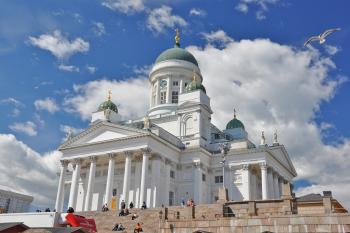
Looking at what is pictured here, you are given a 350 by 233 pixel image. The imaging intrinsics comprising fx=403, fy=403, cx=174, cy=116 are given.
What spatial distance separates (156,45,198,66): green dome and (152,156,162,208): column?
22.1 m

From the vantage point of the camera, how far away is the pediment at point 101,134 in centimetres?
4562

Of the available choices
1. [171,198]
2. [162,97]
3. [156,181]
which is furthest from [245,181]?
[162,97]

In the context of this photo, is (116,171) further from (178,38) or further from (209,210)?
(178,38)

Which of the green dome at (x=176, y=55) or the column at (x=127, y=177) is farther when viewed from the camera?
the green dome at (x=176, y=55)

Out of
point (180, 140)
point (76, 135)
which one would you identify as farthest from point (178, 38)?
point (76, 135)

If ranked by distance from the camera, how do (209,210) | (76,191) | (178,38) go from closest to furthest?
1. (209,210)
2. (76,191)
3. (178,38)

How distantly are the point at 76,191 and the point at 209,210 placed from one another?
2180cm

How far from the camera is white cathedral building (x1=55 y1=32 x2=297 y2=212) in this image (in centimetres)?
4447

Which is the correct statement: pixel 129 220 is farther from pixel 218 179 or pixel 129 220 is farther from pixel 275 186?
pixel 275 186

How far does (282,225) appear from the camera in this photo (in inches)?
953

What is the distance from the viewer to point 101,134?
47.5 m

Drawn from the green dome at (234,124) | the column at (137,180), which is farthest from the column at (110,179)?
the green dome at (234,124)

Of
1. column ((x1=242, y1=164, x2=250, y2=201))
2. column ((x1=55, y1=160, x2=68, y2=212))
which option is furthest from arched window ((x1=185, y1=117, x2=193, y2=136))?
column ((x1=55, y1=160, x2=68, y2=212))

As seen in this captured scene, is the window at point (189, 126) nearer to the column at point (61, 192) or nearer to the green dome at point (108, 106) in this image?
the green dome at point (108, 106)
